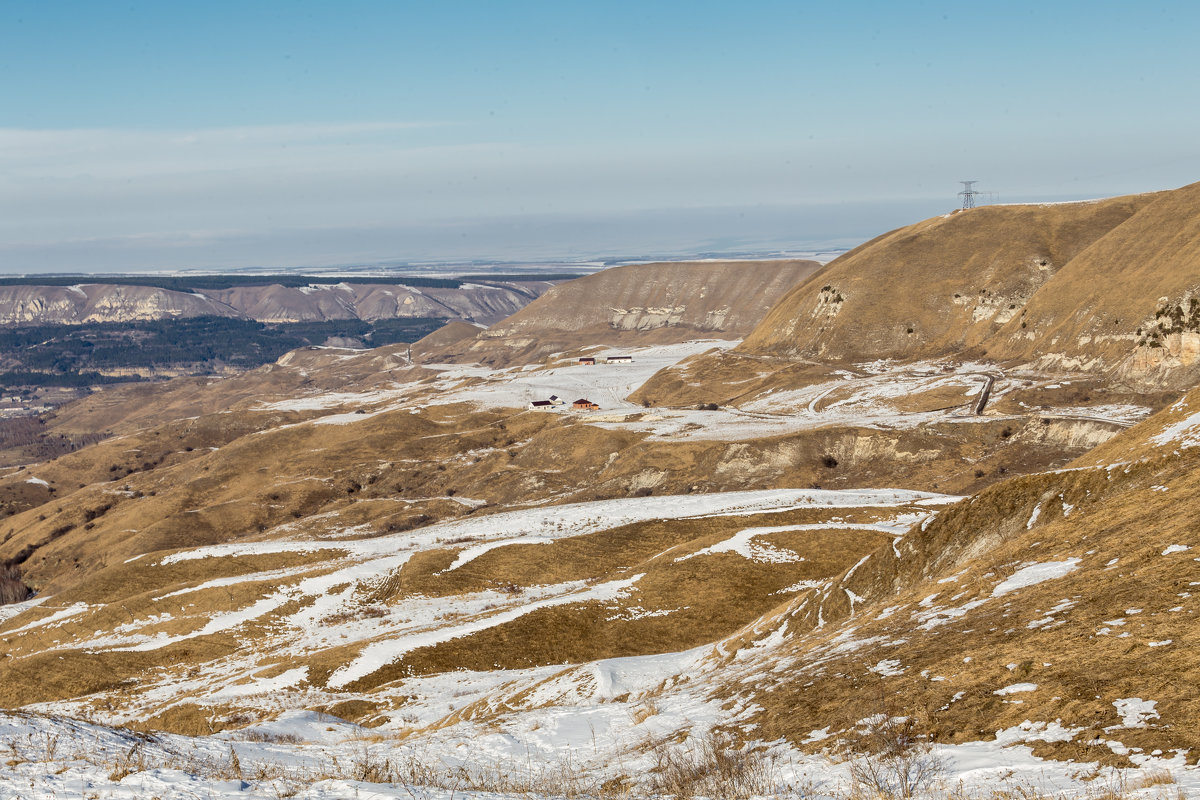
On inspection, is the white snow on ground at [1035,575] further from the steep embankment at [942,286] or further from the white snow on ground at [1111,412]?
the steep embankment at [942,286]

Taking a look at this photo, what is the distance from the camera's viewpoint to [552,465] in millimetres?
128750

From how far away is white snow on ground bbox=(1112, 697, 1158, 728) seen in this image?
44.0ft

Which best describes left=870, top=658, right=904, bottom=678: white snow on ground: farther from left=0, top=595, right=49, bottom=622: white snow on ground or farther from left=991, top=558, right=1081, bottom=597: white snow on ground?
left=0, top=595, right=49, bottom=622: white snow on ground

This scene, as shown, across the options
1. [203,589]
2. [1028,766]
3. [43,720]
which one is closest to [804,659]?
[1028,766]

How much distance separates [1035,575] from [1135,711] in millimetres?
12072

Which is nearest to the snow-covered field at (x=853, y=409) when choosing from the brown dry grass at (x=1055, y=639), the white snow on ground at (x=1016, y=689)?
the brown dry grass at (x=1055, y=639)

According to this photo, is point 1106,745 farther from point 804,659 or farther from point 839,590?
point 839,590

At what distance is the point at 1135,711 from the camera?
45.2 feet

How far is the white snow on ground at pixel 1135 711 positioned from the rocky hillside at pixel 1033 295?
111 m

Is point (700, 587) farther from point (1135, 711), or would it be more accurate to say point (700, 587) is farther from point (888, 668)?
point (1135, 711)

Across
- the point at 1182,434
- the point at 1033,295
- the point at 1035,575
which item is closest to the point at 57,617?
the point at 1035,575

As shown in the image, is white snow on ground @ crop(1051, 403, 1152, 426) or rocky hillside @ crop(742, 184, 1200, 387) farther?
rocky hillside @ crop(742, 184, 1200, 387)

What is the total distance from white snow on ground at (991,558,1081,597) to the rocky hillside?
9954 centimetres

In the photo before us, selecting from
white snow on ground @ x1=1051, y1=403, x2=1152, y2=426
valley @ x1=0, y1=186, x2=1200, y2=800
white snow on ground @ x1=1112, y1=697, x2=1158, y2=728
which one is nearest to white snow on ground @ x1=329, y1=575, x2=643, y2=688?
valley @ x1=0, y1=186, x2=1200, y2=800
